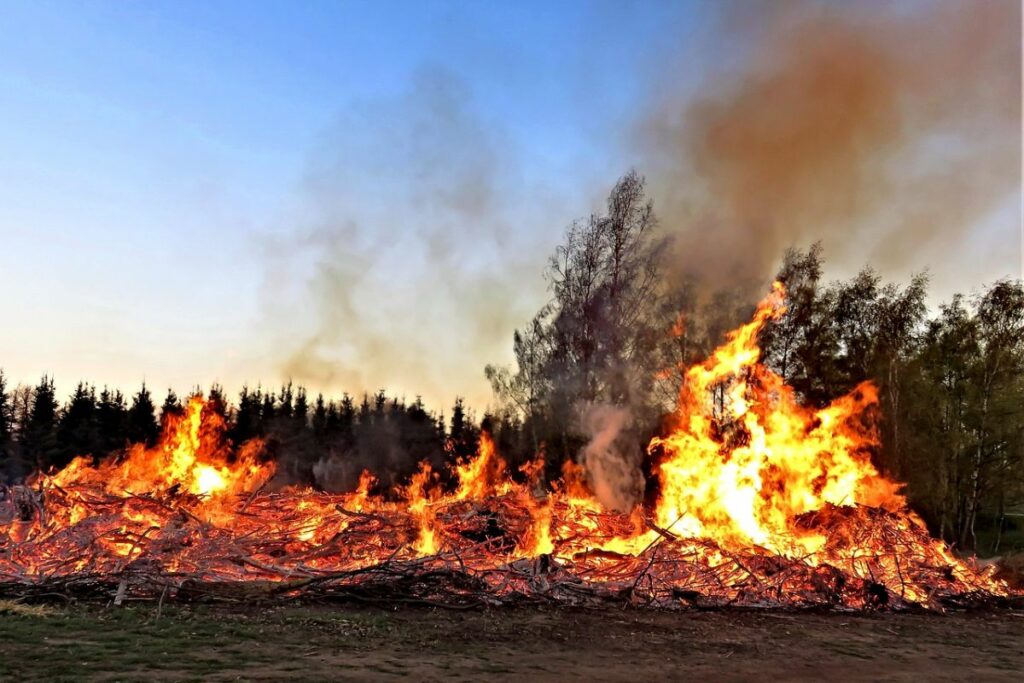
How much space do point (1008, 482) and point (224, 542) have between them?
2749 centimetres

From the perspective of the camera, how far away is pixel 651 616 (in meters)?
10.3

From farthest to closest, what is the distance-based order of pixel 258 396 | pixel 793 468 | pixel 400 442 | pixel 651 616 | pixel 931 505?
pixel 258 396, pixel 400 442, pixel 931 505, pixel 793 468, pixel 651 616

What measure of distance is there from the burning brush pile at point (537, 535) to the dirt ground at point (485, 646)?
878 millimetres

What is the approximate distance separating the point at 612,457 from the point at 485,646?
1806 cm

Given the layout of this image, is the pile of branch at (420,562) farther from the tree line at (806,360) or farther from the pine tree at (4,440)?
the pine tree at (4,440)

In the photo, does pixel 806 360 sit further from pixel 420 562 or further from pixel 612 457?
pixel 420 562

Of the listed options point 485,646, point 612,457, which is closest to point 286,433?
point 612,457

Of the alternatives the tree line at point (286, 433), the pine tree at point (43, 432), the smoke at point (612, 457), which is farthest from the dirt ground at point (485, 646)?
the pine tree at point (43, 432)

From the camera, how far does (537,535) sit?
43.8 ft

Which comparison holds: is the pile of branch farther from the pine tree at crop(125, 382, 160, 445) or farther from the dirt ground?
the pine tree at crop(125, 382, 160, 445)

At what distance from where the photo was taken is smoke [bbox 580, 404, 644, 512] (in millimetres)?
24141

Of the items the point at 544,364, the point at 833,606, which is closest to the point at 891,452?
the point at 544,364

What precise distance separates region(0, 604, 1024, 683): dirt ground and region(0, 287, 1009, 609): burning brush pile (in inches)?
34.6

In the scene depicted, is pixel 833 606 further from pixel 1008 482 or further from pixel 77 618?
pixel 1008 482
